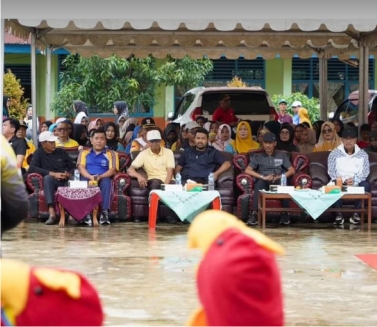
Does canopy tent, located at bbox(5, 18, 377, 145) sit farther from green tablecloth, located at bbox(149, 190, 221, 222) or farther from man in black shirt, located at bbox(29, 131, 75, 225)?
green tablecloth, located at bbox(149, 190, 221, 222)

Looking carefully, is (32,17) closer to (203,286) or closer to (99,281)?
(99,281)

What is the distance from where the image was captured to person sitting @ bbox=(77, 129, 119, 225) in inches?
473

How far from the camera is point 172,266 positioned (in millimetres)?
8656

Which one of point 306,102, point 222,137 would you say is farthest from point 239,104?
point 306,102

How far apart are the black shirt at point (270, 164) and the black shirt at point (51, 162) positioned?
222 cm

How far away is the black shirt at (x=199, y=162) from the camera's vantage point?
1228 centimetres

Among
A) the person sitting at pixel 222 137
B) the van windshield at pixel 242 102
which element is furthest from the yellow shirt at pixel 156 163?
the van windshield at pixel 242 102

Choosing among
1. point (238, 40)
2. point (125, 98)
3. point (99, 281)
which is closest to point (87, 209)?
point (99, 281)

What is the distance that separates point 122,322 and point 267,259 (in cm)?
425

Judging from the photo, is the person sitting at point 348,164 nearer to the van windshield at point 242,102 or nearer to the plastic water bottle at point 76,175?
the plastic water bottle at point 76,175

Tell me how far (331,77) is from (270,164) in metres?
17.0

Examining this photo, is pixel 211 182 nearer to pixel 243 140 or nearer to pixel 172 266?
pixel 243 140

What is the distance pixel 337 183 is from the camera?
11922 mm

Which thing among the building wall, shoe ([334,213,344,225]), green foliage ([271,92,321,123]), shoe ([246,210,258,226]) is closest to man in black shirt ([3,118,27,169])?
shoe ([246,210,258,226])
